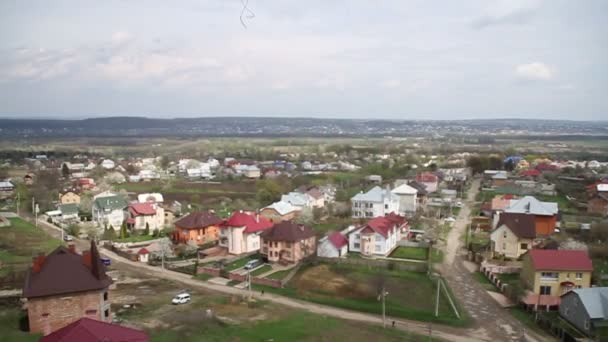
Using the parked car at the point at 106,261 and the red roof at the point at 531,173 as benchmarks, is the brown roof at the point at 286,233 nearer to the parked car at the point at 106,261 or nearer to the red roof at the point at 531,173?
the parked car at the point at 106,261

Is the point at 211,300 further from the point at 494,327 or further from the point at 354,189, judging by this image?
the point at 354,189

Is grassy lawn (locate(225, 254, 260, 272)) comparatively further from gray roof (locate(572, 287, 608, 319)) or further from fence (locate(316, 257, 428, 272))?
gray roof (locate(572, 287, 608, 319))

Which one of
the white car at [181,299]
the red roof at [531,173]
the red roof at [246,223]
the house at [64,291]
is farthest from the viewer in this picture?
the red roof at [531,173]

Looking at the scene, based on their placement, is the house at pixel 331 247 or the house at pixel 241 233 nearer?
the house at pixel 331 247

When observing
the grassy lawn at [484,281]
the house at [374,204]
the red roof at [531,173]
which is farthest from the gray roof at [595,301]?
the red roof at [531,173]

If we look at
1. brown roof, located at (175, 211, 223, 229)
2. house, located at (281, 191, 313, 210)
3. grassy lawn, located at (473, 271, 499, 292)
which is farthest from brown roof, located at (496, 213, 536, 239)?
brown roof, located at (175, 211, 223, 229)

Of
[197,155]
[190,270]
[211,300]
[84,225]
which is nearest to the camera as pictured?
[211,300]

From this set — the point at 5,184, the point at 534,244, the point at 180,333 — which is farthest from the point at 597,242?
the point at 5,184
